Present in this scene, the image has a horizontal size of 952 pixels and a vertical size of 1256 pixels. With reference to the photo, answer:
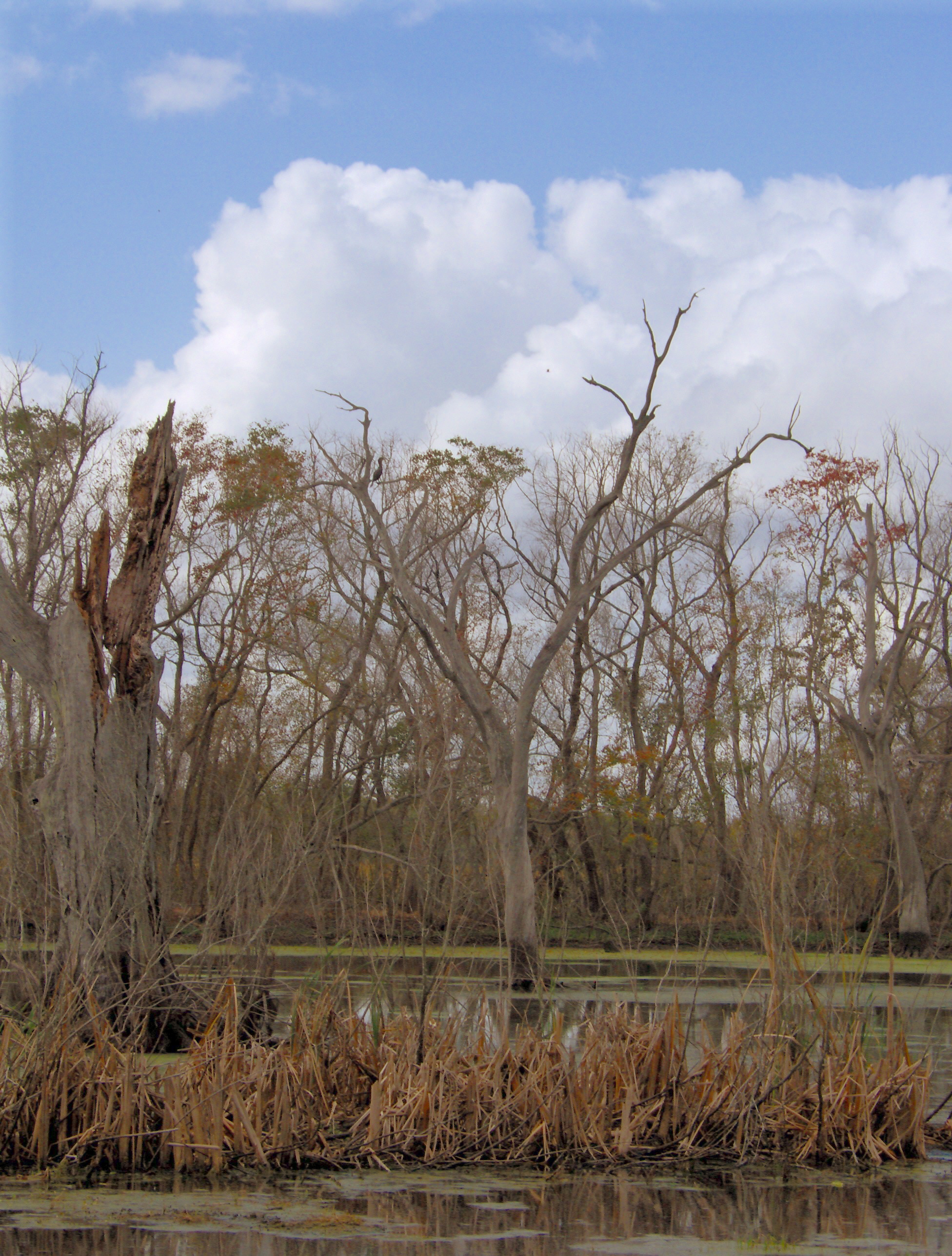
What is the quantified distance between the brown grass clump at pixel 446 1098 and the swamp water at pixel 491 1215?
0.18 meters

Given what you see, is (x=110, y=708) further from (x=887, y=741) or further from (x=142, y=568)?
(x=887, y=741)

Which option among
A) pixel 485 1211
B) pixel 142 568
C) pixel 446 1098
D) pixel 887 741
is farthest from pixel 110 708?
pixel 887 741

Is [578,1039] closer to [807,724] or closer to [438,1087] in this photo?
[438,1087]

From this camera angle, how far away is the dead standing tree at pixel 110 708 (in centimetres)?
849

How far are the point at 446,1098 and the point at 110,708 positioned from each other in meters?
4.43

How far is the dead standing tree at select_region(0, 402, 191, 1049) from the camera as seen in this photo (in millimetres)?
8492

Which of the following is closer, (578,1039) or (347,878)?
(347,878)

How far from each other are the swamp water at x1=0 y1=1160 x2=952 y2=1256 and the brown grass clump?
18 centimetres

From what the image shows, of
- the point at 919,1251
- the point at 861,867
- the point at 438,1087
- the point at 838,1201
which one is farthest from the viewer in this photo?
the point at 861,867

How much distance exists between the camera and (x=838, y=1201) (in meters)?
5.55

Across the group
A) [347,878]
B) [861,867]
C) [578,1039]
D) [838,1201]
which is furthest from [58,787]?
[861,867]

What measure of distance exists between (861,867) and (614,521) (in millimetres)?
10067

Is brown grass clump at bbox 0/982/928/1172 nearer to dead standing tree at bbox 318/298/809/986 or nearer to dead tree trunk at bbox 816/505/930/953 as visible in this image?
dead standing tree at bbox 318/298/809/986

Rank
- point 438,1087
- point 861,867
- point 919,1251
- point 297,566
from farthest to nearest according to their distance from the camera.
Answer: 1. point 861,867
2. point 297,566
3. point 438,1087
4. point 919,1251
